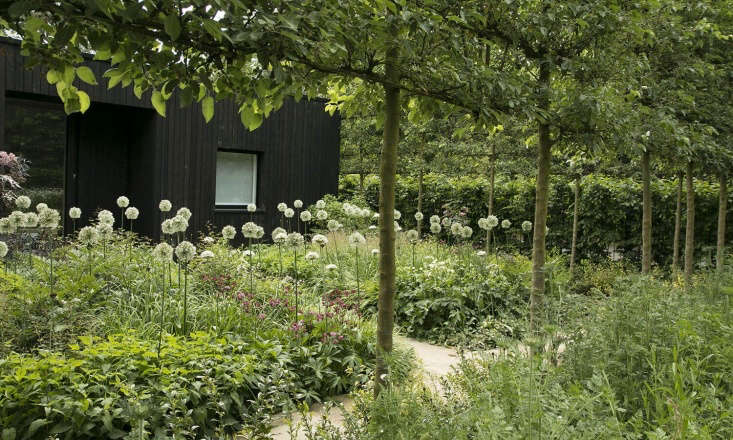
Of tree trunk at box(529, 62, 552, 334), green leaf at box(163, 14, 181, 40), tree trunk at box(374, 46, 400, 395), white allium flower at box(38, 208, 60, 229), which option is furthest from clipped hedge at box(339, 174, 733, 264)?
green leaf at box(163, 14, 181, 40)

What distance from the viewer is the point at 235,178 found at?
12.4 meters

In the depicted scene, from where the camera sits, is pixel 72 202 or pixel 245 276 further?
pixel 72 202

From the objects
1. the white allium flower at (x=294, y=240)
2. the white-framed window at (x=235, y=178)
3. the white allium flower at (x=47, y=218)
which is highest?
the white-framed window at (x=235, y=178)

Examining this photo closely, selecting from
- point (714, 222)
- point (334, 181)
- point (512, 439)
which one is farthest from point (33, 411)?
point (334, 181)

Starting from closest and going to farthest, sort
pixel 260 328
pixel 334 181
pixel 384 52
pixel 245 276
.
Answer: pixel 384 52
pixel 260 328
pixel 245 276
pixel 334 181

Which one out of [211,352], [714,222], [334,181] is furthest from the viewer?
[334,181]

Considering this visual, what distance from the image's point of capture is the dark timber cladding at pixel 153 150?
9781 mm

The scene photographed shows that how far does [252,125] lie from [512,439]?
1.69 m

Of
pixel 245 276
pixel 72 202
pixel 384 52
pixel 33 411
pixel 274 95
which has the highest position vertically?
pixel 384 52

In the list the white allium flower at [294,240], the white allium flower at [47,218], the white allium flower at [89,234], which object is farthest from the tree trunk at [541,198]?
the white allium flower at [47,218]

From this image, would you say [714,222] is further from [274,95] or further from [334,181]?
[274,95]

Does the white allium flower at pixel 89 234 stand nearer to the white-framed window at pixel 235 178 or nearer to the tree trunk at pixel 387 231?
the tree trunk at pixel 387 231

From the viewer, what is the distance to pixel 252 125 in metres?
2.63

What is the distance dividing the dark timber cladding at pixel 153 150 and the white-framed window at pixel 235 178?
0.56ft
